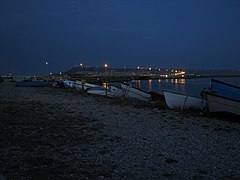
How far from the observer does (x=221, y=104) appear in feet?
43.0

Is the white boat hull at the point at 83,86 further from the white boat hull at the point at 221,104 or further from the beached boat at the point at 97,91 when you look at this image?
the white boat hull at the point at 221,104

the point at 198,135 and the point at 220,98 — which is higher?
the point at 220,98

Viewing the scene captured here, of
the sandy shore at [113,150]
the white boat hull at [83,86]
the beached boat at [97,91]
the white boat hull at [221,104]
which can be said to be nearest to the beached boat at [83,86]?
the white boat hull at [83,86]

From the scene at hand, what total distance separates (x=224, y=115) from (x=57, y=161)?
33.8 ft

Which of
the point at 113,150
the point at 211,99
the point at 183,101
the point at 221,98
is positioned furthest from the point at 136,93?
the point at 113,150

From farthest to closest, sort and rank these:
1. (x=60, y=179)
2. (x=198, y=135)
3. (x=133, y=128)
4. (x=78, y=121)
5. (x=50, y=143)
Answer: (x=78, y=121), (x=133, y=128), (x=198, y=135), (x=50, y=143), (x=60, y=179)

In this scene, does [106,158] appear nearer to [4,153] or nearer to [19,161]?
[19,161]

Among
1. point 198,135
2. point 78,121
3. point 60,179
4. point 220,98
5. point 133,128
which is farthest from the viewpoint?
point 220,98

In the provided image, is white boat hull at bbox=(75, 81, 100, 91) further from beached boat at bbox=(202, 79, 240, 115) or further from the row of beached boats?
beached boat at bbox=(202, 79, 240, 115)

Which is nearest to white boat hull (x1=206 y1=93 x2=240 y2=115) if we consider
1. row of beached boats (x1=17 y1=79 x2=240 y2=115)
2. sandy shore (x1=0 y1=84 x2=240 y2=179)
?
row of beached boats (x1=17 y1=79 x2=240 y2=115)

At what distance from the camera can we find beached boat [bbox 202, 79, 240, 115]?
12760mm

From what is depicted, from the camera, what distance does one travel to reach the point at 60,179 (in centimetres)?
462

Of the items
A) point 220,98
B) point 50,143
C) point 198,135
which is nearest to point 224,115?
point 220,98

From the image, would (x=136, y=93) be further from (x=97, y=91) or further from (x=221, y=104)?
(x=221, y=104)
